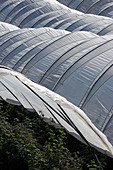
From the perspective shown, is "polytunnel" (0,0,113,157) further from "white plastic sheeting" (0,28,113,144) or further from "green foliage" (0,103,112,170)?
"green foliage" (0,103,112,170)

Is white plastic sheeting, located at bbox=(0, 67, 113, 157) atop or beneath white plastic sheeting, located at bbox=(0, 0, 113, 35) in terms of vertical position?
atop

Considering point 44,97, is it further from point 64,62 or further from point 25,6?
point 25,6

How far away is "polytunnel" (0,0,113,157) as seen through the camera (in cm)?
1196

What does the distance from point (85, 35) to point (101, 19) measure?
7422mm

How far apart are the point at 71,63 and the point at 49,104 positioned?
4618 millimetres

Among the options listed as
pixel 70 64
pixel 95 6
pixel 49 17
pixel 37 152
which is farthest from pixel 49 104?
pixel 95 6

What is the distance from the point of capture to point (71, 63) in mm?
14922

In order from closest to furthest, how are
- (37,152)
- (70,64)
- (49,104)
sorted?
1. (37,152)
2. (49,104)
3. (70,64)

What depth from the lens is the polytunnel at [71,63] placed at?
1196 centimetres

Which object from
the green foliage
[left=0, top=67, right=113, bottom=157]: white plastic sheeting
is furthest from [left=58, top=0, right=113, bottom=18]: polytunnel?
the green foliage

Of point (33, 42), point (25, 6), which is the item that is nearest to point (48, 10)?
point (25, 6)

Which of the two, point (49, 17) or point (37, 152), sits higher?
point (37, 152)

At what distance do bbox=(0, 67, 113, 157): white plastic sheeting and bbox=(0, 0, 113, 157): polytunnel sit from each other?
0.16 feet

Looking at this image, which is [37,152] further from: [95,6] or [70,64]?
[95,6]
